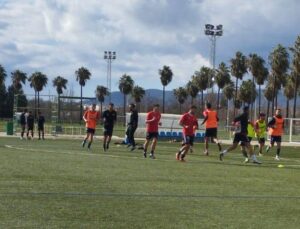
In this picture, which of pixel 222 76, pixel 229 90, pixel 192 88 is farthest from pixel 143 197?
pixel 192 88

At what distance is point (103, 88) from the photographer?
14975 cm

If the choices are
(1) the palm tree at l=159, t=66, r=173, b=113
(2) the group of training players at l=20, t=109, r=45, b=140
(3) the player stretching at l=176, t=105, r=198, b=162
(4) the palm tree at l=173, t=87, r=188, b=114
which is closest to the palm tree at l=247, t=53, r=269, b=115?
(1) the palm tree at l=159, t=66, r=173, b=113

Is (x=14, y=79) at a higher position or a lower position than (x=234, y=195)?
→ higher

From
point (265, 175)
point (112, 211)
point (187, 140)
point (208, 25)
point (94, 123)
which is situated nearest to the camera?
point (112, 211)

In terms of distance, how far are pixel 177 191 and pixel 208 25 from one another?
5799 cm

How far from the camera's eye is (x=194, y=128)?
1886cm

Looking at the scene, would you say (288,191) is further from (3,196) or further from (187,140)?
(187,140)

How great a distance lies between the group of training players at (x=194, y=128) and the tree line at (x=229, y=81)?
23.7m

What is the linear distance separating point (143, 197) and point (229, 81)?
337 feet

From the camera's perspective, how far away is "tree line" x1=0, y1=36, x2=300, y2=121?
87.7 meters

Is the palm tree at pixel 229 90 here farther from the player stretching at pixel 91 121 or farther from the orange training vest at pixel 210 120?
the orange training vest at pixel 210 120

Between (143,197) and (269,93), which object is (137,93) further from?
(143,197)

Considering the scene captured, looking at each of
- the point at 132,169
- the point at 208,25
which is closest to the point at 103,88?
the point at 208,25

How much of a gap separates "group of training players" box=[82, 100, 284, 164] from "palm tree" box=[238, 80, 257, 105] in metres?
80.7
